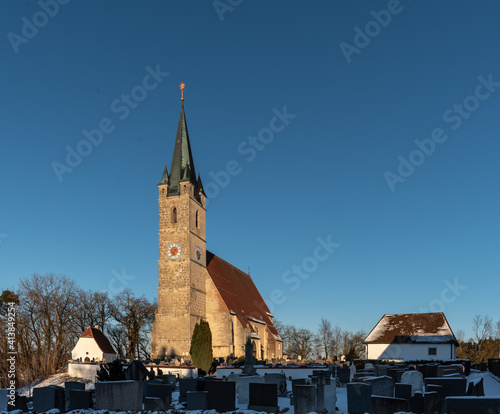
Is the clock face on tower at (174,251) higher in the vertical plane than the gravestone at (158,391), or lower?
higher

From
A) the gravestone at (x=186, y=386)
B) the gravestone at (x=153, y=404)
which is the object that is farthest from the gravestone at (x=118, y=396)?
the gravestone at (x=186, y=386)

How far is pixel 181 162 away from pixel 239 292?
16.3 m

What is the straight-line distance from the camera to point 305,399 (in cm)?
1265

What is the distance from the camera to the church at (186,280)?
41.5m

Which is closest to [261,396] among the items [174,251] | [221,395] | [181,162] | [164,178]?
[221,395]

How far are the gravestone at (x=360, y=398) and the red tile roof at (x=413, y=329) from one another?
1017 inches

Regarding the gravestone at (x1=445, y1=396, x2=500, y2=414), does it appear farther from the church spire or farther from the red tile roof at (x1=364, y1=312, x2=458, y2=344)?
the church spire

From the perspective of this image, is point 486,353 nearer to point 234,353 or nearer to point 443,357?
point 443,357

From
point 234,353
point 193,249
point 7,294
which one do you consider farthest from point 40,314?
point 234,353

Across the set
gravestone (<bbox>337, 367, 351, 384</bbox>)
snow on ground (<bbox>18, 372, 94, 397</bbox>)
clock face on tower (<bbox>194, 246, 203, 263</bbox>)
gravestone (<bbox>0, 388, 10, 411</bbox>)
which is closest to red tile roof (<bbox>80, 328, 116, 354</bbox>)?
snow on ground (<bbox>18, 372, 94, 397</bbox>)

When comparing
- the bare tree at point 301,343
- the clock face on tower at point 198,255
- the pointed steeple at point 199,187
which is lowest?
the bare tree at point 301,343

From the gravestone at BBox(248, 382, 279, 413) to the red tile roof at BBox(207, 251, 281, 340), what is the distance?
32.2 meters

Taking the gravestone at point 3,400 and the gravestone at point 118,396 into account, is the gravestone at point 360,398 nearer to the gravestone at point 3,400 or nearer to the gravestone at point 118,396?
the gravestone at point 118,396

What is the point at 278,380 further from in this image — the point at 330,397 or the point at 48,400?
the point at 48,400
